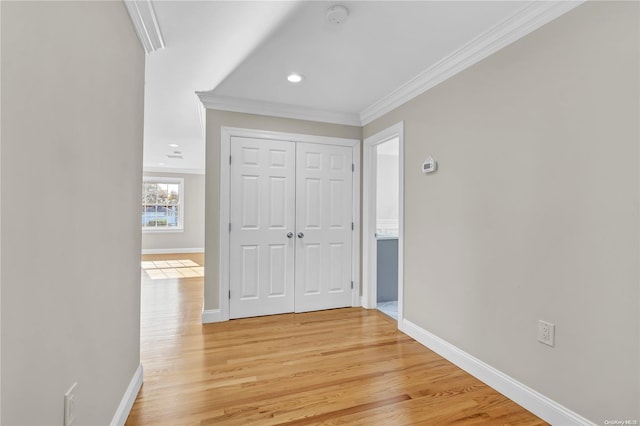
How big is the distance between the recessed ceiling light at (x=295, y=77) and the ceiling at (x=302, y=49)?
0.18 ft

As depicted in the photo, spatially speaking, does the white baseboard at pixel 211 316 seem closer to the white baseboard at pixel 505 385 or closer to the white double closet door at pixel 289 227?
the white double closet door at pixel 289 227

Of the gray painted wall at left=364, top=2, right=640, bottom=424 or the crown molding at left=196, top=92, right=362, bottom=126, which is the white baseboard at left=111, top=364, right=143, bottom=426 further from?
the crown molding at left=196, top=92, right=362, bottom=126

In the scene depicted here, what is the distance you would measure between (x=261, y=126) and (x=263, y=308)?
204 centimetres

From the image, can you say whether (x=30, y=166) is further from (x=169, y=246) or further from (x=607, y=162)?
(x=169, y=246)

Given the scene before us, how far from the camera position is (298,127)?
3719mm

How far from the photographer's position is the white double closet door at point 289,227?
3480mm

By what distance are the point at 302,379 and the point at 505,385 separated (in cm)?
133

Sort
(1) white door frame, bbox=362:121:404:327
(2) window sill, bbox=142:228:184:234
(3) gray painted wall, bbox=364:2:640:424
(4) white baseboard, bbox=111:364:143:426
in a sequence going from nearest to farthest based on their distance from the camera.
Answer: (3) gray painted wall, bbox=364:2:640:424, (4) white baseboard, bbox=111:364:143:426, (1) white door frame, bbox=362:121:404:327, (2) window sill, bbox=142:228:184:234

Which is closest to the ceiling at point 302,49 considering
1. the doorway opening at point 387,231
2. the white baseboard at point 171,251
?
the doorway opening at point 387,231

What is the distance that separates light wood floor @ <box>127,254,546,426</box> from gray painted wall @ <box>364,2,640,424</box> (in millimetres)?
350

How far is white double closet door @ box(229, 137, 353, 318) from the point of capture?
348cm

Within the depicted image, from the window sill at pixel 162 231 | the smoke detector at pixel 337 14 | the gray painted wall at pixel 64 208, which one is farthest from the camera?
the window sill at pixel 162 231

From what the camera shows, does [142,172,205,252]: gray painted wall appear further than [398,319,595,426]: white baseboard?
Yes

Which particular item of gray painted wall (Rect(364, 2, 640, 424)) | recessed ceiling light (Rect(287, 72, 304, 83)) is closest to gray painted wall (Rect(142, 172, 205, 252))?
recessed ceiling light (Rect(287, 72, 304, 83))
